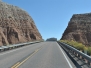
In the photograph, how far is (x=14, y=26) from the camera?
80.3m

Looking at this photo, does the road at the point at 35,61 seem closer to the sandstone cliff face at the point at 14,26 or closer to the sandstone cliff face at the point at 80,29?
the sandstone cliff face at the point at 14,26

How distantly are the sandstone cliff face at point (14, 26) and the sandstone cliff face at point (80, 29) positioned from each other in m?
22.1

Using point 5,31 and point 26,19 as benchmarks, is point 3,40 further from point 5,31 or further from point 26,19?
point 26,19

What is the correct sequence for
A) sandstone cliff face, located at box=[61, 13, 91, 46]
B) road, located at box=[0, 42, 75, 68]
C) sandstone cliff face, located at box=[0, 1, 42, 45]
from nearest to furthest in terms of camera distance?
1. road, located at box=[0, 42, 75, 68]
2. sandstone cliff face, located at box=[0, 1, 42, 45]
3. sandstone cliff face, located at box=[61, 13, 91, 46]

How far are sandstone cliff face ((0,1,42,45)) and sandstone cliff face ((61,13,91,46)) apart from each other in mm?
22145

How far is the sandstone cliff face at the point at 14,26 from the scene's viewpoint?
74.6 metres

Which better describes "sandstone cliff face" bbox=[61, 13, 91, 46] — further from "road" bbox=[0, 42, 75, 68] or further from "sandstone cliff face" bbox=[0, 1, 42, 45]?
"road" bbox=[0, 42, 75, 68]

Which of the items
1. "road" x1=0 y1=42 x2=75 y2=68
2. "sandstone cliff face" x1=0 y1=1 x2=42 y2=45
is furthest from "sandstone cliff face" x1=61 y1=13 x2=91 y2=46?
"road" x1=0 y1=42 x2=75 y2=68

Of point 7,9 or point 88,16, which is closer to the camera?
point 7,9

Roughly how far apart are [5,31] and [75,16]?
195 feet

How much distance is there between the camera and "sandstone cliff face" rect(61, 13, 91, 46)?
350 feet

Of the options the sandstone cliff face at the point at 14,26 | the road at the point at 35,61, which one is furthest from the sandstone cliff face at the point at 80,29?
the road at the point at 35,61

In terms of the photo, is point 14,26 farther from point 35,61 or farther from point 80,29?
point 35,61

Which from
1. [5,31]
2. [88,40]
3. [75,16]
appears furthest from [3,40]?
[75,16]
